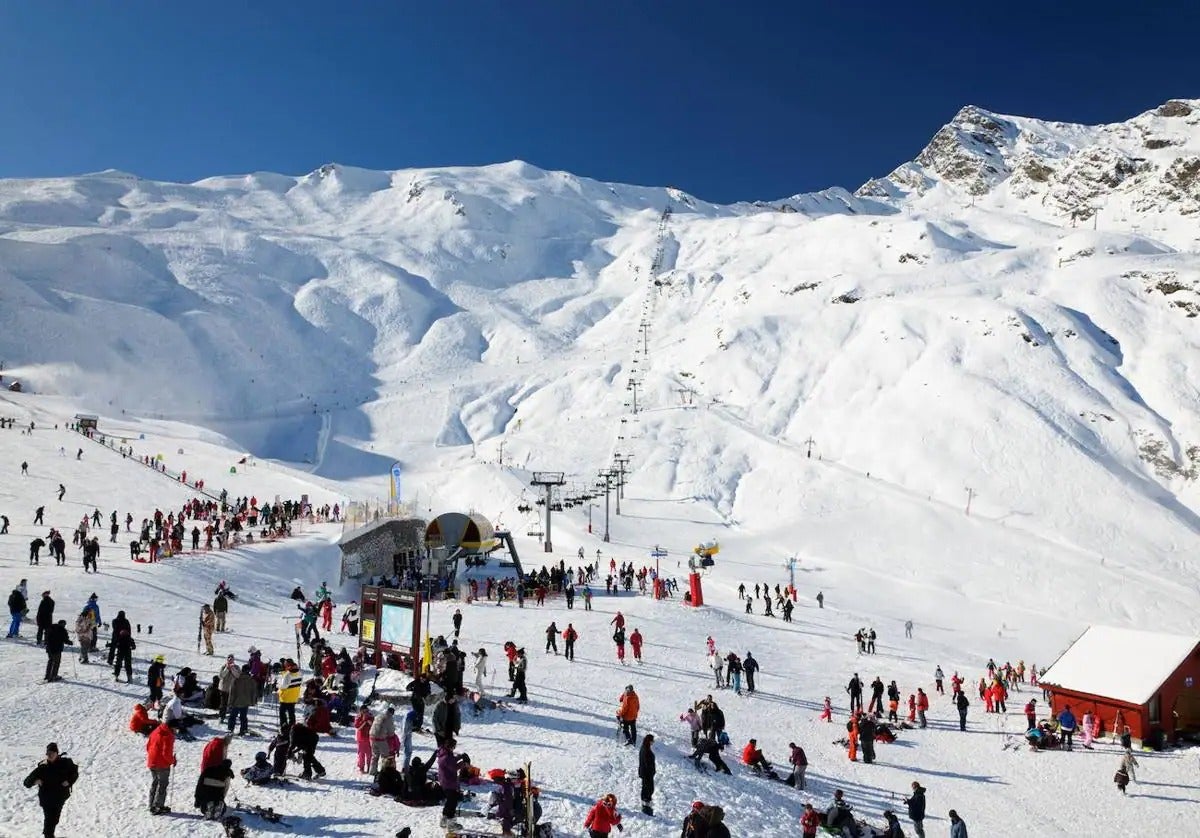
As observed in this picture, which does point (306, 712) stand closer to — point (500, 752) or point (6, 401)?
point (500, 752)

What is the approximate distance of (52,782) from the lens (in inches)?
369

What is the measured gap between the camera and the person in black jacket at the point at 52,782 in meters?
9.37

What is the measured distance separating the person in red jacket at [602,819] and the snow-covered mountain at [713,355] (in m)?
49.3

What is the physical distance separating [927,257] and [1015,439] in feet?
183

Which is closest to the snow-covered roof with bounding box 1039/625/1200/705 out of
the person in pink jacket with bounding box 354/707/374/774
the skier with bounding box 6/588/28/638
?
the person in pink jacket with bounding box 354/707/374/774

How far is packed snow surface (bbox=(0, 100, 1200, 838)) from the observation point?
1773 centimetres

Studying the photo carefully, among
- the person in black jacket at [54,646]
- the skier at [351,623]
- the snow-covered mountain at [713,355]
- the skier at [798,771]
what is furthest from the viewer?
the snow-covered mountain at [713,355]

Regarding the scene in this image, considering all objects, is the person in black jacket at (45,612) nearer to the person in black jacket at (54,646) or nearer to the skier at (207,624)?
the person in black jacket at (54,646)

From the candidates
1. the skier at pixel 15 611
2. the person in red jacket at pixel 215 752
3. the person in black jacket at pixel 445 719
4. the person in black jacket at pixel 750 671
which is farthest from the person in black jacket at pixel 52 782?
the person in black jacket at pixel 750 671

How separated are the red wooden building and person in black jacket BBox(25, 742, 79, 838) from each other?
2500 cm

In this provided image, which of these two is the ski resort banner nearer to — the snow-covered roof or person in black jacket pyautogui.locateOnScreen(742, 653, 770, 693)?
person in black jacket pyautogui.locateOnScreen(742, 653, 770, 693)

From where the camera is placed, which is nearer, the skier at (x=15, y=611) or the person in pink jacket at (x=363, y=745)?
the person in pink jacket at (x=363, y=745)

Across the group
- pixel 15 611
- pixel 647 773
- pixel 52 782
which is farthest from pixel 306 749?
pixel 15 611

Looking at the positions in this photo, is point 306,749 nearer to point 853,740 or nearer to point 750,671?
point 853,740
